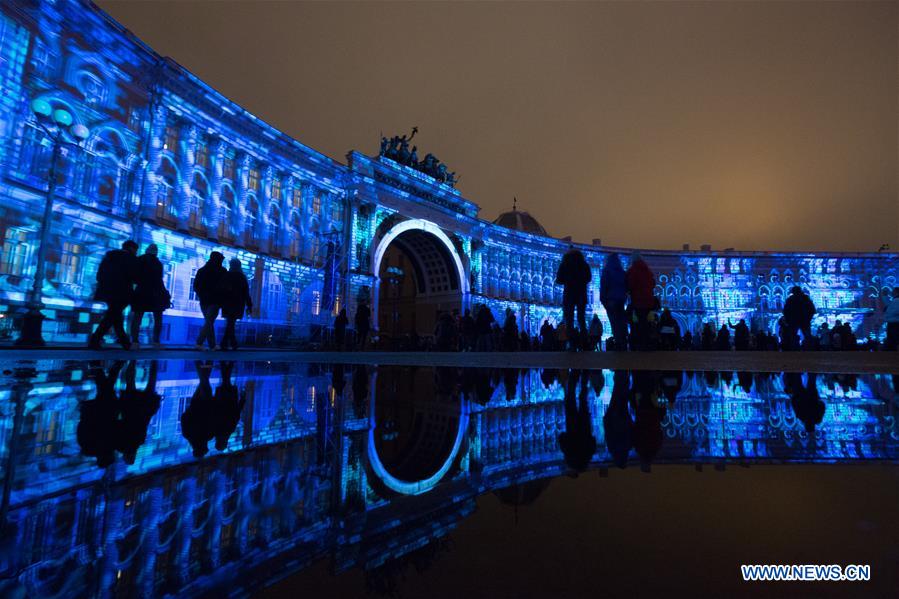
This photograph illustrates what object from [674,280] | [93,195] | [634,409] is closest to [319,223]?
[93,195]

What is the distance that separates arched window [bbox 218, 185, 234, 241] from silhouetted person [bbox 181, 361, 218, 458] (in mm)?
17457

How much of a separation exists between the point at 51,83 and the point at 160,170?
12.6 feet

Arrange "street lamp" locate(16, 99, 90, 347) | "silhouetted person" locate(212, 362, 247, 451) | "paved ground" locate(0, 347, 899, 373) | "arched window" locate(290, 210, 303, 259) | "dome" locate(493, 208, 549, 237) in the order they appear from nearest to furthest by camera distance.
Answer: "silhouetted person" locate(212, 362, 247, 451) < "paved ground" locate(0, 347, 899, 373) < "street lamp" locate(16, 99, 90, 347) < "arched window" locate(290, 210, 303, 259) < "dome" locate(493, 208, 549, 237)

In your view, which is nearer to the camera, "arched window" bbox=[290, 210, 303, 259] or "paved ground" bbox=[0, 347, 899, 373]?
"paved ground" bbox=[0, 347, 899, 373]

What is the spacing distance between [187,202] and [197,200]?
31.9 inches

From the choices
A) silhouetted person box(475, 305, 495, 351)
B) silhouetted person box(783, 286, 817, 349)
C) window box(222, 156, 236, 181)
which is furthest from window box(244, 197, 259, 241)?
silhouetted person box(783, 286, 817, 349)

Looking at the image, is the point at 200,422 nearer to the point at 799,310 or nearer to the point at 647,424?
the point at 647,424

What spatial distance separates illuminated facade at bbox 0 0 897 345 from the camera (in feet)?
38.6

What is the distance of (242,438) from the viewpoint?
4.86ft

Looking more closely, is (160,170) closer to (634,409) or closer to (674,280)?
(634,409)

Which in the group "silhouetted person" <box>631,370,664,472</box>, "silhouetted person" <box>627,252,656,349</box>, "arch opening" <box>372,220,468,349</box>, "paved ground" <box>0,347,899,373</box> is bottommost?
"silhouetted person" <box>631,370,664,472</box>

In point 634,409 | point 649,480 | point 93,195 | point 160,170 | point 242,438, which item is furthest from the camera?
point 160,170

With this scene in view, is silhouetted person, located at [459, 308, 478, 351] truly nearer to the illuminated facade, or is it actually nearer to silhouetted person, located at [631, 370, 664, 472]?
the illuminated facade

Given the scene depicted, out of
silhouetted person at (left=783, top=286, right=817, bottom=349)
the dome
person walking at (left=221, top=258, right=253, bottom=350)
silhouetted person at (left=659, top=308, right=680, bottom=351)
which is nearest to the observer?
person walking at (left=221, top=258, right=253, bottom=350)
